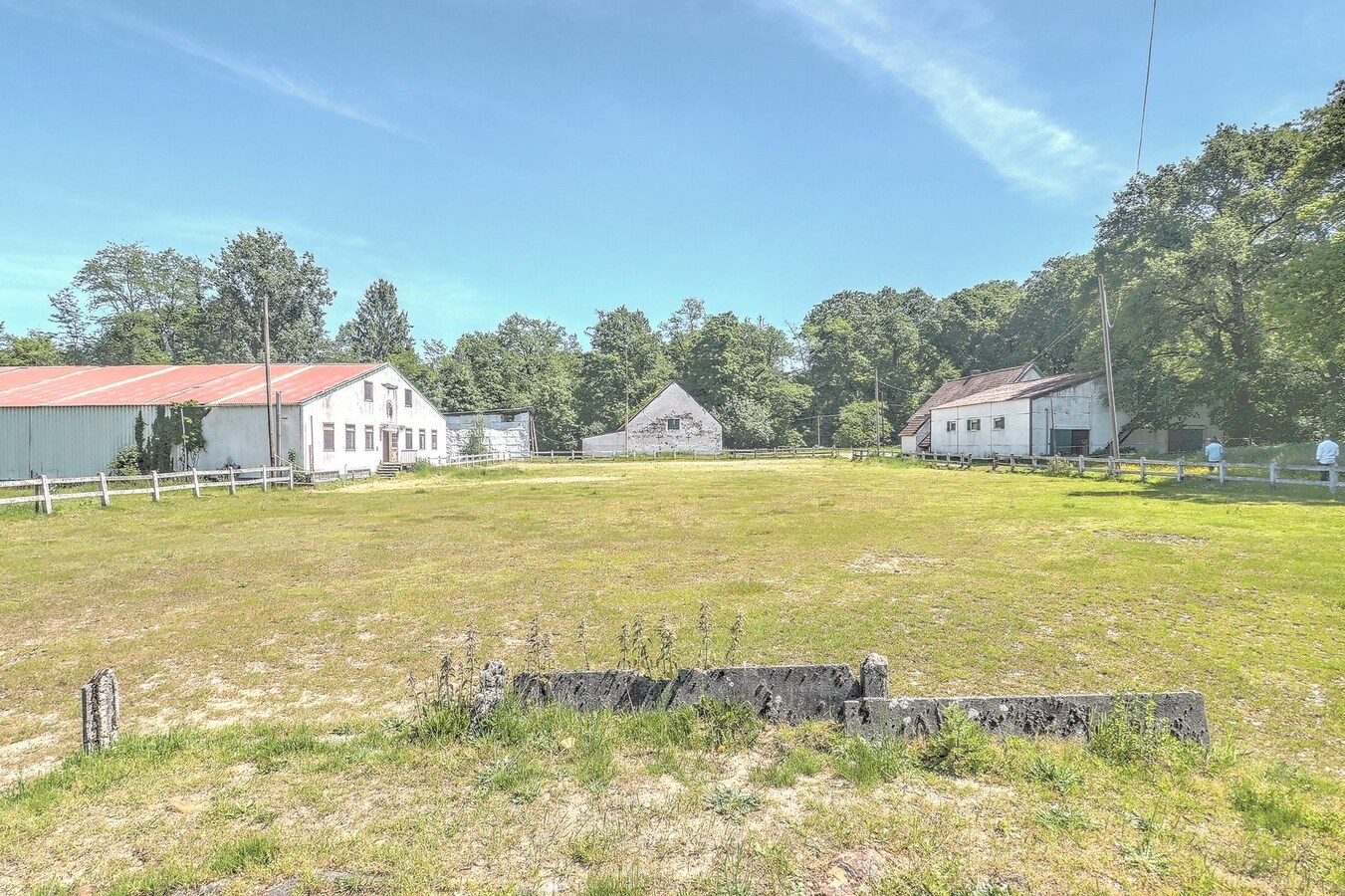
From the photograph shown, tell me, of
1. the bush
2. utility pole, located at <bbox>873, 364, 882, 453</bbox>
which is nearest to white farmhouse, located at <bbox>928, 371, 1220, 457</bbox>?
utility pole, located at <bbox>873, 364, 882, 453</bbox>

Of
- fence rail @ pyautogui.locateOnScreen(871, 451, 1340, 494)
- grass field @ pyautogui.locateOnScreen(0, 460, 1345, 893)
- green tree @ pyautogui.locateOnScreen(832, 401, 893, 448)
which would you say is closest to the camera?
grass field @ pyautogui.locateOnScreen(0, 460, 1345, 893)

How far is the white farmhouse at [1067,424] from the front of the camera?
37.1 metres

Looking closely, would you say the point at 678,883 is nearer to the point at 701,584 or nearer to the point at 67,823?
the point at 67,823

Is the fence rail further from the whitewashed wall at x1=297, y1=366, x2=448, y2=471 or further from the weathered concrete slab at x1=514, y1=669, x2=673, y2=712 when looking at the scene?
the whitewashed wall at x1=297, y1=366, x2=448, y2=471

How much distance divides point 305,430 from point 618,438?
112 feet

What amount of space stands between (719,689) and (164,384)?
43.1 metres

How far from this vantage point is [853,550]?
465 inches

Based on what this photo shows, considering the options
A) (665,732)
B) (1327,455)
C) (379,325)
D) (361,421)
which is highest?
(379,325)

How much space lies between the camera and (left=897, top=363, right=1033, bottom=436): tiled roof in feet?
154

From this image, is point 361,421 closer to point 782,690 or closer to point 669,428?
point 669,428

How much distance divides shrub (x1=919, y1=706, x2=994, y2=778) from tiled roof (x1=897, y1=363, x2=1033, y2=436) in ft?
160

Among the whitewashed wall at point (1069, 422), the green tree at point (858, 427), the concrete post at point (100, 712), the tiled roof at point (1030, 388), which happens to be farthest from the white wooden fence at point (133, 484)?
the green tree at point (858, 427)

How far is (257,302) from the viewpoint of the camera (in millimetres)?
74750

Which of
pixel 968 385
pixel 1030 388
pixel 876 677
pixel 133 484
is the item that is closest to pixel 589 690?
pixel 876 677
